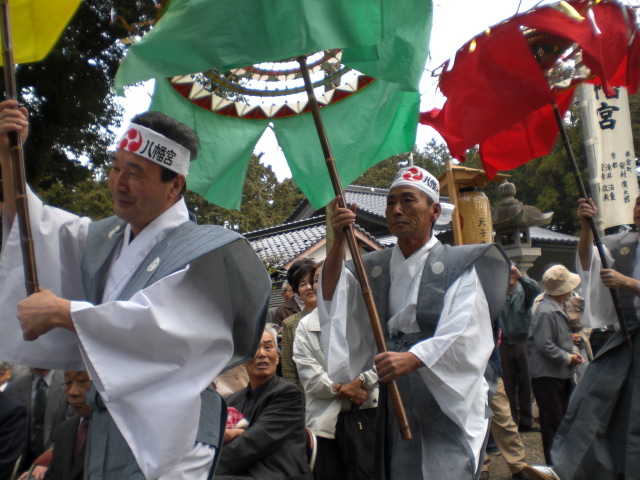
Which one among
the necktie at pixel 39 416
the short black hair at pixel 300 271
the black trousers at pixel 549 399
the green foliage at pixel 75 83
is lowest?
the black trousers at pixel 549 399

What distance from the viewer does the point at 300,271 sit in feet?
17.1

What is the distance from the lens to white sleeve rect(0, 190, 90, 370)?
239 cm

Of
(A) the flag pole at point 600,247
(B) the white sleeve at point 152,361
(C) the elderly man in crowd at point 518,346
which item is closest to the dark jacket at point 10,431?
(B) the white sleeve at point 152,361

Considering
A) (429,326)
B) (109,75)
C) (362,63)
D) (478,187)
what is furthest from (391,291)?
(109,75)

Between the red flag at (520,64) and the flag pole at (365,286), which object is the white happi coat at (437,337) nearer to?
the flag pole at (365,286)

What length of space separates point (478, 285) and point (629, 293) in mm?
1462

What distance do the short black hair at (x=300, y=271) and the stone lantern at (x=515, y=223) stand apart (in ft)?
23.5

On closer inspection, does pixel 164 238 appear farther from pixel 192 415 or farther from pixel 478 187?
pixel 478 187

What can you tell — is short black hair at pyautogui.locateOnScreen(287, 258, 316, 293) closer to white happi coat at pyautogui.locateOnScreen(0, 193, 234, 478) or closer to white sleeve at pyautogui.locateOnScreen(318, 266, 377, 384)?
white sleeve at pyautogui.locateOnScreen(318, 266, 377, 384)

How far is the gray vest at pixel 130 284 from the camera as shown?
2154 mm

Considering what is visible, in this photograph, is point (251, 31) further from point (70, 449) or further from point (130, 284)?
point (70, 449)

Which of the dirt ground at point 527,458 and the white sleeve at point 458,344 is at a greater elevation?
the white sleeve at point 458,344

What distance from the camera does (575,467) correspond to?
398 centimetres

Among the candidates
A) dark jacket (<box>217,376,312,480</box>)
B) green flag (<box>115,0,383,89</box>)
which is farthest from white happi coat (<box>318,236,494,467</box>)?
green flag (<box>115,0,383,89</box>)
